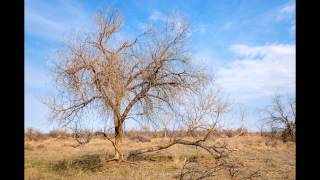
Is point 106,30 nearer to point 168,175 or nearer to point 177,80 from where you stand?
point 177,80

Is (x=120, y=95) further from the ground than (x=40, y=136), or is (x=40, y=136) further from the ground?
(x=120, y=95)

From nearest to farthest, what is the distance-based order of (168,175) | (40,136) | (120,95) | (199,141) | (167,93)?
(168,175) < (199,141) < (120,95) < (167,93) < (40,136)

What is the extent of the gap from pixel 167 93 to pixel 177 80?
717 mm

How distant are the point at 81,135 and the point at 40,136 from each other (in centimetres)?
3060

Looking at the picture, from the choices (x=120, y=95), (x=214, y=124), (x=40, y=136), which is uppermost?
(x=120, y=95)

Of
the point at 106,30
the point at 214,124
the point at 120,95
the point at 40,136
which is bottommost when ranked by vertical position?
the point at 40,136

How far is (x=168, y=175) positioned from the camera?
11602mm

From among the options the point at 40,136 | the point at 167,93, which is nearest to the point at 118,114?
the point at 167,93

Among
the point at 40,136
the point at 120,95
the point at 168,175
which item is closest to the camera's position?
the point at 168,175

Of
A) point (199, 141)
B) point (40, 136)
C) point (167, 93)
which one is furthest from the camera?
point (40, 136)
